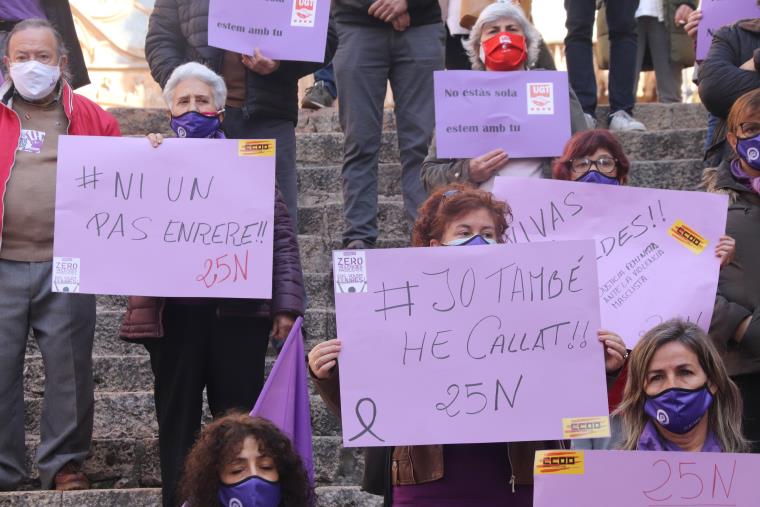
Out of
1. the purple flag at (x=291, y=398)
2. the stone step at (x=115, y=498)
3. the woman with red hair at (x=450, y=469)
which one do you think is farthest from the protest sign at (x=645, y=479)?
the stone step at (x=115, y=498)

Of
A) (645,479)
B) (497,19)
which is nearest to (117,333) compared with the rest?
(497,19)

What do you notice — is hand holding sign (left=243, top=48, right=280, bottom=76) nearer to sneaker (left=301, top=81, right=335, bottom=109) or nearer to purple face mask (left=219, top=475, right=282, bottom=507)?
purple face mask (left=219, top=475, right=282, bottom=507)

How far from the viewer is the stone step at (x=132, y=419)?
6496 millimetres

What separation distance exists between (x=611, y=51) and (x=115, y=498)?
4183 mm

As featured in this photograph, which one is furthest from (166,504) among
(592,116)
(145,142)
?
(592,116)

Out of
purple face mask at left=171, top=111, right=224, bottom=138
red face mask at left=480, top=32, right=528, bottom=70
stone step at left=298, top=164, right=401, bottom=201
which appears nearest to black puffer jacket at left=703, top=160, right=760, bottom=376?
red face mask at left=480, top=32, right=528, bottom=70

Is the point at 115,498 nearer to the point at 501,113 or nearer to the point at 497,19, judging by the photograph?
the point at 501,113

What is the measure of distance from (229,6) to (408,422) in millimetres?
2731

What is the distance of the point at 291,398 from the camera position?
480 centimetres

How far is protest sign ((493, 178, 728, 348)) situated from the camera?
16.8 ft

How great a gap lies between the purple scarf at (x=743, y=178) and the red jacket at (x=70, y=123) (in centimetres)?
236

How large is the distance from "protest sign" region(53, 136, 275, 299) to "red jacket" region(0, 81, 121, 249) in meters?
0.46

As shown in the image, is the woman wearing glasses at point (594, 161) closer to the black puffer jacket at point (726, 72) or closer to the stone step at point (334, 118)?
the black puffer jacket at point (726, 72)

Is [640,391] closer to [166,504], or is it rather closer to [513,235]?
[513,235]
